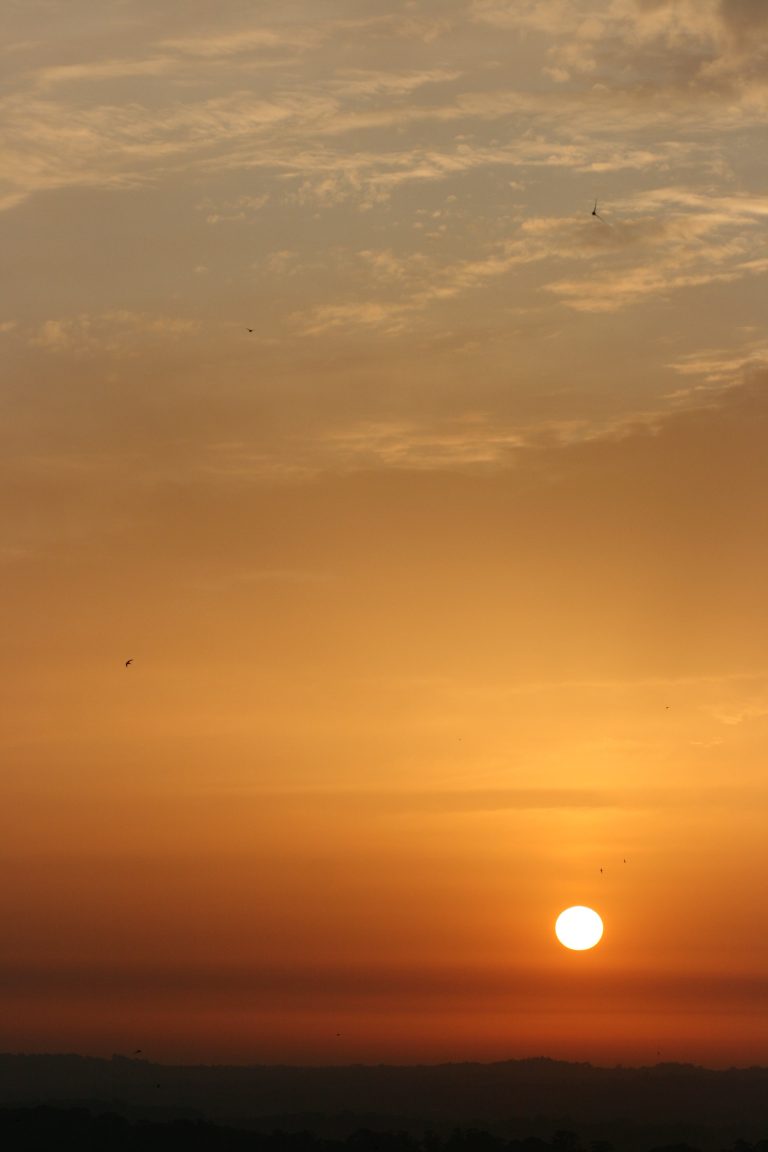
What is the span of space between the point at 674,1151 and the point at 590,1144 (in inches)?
925

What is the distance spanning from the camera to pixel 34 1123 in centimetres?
18775

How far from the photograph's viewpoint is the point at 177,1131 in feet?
587

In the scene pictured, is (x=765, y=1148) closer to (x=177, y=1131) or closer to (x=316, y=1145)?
(x=316, y=1145)

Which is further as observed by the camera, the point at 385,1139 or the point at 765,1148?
the point at 385,1139

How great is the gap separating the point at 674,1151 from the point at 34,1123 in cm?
8190

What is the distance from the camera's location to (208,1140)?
17612 centimetres

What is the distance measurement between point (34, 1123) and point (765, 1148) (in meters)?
92.5

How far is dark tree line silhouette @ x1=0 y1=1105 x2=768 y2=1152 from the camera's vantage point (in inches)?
6841

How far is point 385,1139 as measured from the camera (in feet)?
616

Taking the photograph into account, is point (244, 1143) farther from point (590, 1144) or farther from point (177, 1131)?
point (590, 1144)

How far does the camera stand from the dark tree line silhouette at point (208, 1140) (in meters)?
174

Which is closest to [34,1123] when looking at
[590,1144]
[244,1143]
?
[244,1143]

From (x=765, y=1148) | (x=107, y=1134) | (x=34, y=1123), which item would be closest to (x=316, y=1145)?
(x=107, y=1134)

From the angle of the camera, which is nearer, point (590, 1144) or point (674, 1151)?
point (674, 1151)
